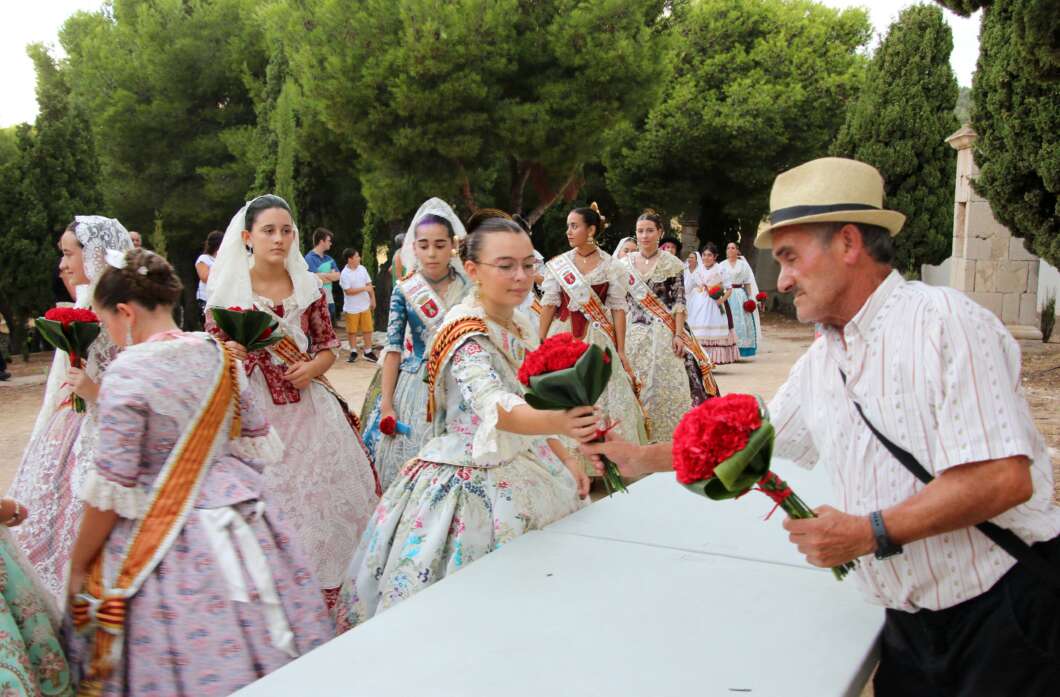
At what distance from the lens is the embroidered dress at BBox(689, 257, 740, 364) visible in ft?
43.8

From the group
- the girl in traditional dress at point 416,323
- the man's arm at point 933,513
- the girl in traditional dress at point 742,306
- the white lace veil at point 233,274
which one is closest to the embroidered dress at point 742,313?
the girl in traditional dress at point 742,306

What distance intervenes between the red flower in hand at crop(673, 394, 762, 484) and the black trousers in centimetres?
56

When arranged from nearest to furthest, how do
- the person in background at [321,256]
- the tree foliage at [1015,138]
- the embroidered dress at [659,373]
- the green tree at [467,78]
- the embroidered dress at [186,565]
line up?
1. the embroidered dress at [186,565]
2. the embroidered dress at [659,373]
3. the tree foliage at [1015,138]
4. the person in background at [321,256]
5. the green tree at [467,78]

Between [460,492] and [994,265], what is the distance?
14248mm

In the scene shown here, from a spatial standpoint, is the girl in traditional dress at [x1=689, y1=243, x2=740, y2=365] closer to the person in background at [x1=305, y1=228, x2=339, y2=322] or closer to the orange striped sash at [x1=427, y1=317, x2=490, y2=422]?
the person in background at [x1=305, y1=228, x2=339, y2=322]

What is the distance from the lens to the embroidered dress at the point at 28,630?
2127mm

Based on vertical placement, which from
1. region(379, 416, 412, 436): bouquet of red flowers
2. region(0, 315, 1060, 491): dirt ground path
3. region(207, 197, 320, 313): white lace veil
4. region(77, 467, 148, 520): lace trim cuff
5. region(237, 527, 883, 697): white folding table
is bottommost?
region(0, 315, 1060, 491): dirt ground path

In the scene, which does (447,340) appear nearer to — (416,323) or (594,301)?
(416,323)

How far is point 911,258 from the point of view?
17.9 metres

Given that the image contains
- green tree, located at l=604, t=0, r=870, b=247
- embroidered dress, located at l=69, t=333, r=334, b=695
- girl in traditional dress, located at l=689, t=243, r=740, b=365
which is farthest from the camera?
green tree, located at l=604, t=0, r=870, b=247

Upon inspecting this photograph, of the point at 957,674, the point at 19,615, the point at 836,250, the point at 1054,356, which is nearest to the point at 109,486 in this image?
the point at 19,615

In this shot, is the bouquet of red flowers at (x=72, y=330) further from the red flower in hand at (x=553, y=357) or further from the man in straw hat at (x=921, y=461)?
the man in straw hat at (x=921, y=461)

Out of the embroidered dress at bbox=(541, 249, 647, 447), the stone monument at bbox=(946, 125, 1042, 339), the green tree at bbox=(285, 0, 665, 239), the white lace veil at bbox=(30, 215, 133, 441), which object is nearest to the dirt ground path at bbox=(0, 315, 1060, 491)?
the stone monument at bbox=(946, 125, 1042, 339)

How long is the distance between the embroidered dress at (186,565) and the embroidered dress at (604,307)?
4.14 metres
